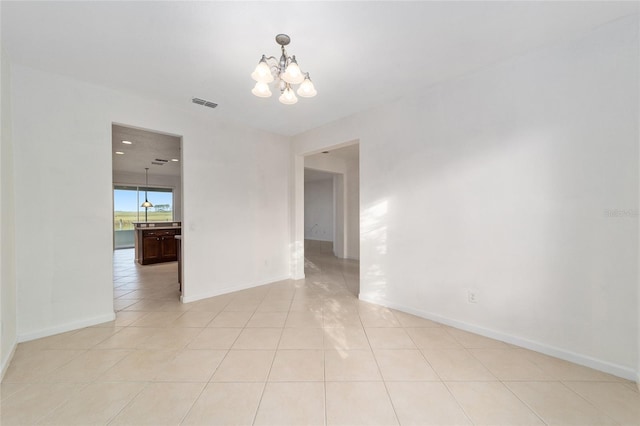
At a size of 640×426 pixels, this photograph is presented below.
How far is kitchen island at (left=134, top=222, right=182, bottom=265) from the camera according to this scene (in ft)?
20.3

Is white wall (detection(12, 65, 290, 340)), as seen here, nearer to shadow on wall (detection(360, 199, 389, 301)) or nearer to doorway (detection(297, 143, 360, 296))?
shadow on wall (detection(360, 199, 389, 301))

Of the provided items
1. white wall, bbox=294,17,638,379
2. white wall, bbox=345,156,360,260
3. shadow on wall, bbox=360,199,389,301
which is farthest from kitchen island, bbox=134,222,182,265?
white wall, bbox=294,17,638,379

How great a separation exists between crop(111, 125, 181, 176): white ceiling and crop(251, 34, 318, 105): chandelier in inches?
110

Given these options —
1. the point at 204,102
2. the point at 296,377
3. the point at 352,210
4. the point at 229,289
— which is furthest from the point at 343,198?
the point at 296,377

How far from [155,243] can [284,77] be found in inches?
245

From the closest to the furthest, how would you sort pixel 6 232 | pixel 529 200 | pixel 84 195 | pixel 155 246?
pixel 6 232 < pixel 529 200 < pixel 84 195 < pixel 155 246

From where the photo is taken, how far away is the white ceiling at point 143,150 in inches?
181

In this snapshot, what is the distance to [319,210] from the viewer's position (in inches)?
441

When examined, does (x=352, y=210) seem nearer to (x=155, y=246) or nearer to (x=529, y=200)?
(x=529, y=200)

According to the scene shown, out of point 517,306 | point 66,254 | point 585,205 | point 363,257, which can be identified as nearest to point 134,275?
point 66,254

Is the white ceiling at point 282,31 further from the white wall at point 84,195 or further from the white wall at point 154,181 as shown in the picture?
the white wall at point 154,181

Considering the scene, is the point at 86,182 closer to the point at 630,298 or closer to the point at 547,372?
the point at 547,372

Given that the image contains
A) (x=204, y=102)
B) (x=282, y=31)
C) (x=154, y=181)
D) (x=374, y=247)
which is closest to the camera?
(x=282, y=31)

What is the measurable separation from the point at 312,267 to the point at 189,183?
3.36 meters
